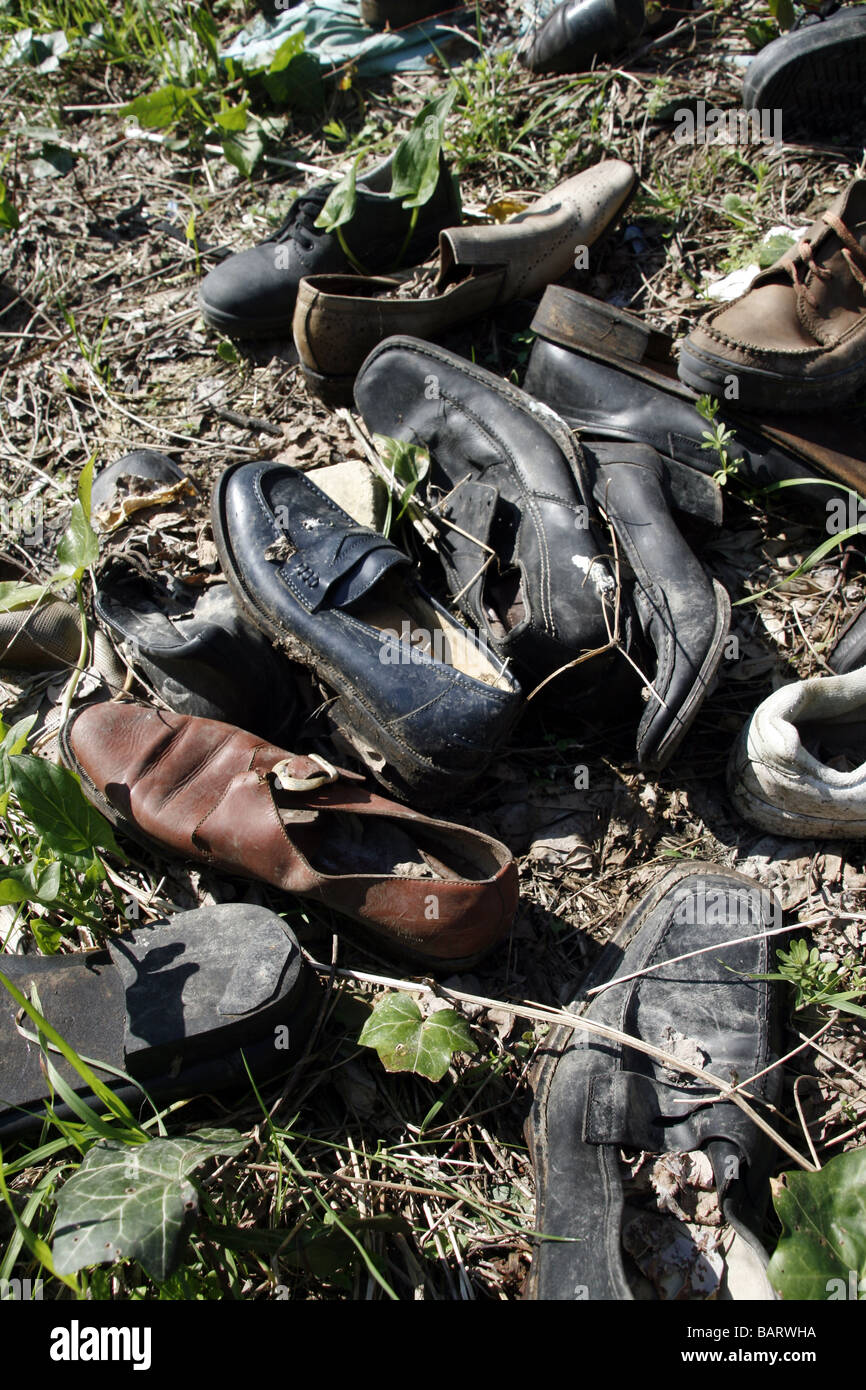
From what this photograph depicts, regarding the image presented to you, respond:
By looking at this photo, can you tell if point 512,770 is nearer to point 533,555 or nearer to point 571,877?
point 571,877

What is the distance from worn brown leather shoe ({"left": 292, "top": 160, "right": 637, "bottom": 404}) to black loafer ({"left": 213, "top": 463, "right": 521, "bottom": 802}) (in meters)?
0.52

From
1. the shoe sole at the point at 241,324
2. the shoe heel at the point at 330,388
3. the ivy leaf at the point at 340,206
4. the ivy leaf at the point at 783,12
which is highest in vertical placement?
the ivy leaf at the point at 783,12

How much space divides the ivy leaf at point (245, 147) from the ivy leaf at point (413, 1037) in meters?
3.04

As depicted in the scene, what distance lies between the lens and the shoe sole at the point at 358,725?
6.91 ft

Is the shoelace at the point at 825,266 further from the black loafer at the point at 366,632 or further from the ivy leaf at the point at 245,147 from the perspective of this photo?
the ivy leaf at the point at 245,147

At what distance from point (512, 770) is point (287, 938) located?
72 cm

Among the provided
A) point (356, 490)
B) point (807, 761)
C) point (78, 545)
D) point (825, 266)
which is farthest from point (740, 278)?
point (78, 545)

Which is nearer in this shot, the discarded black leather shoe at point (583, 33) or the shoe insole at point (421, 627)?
the shoe insole at point (421, 627)

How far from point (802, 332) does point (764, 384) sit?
17 centimetres

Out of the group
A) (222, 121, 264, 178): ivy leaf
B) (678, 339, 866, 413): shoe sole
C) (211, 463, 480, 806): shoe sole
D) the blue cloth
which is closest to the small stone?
(211, 463, 480, 806): shoe sole

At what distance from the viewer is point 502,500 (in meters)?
2.40

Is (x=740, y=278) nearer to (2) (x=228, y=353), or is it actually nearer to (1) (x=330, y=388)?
(1) (x=330, y=388)

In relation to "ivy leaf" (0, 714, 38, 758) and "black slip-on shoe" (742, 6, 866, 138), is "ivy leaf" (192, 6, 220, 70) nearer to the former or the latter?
"black slip-on shoe" (742, 6, 866, 138)

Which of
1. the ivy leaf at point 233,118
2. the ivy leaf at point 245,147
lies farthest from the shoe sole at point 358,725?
the ivy leaf at point 233,118
